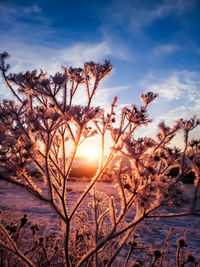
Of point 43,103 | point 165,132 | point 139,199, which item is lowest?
point 139,199

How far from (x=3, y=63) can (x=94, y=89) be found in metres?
1.14

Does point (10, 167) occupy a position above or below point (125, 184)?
above

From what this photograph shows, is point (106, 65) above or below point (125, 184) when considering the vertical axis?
above

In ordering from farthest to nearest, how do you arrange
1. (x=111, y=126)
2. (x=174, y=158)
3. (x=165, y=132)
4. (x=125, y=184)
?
(x=111, y=126) < (x=165, y=132) < (x=174, y=158) < (x=125, y=184)

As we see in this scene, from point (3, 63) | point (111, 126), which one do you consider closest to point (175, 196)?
point (111, 126)

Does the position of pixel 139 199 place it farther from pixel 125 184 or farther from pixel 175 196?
pixel 175 196

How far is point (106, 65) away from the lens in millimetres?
2547

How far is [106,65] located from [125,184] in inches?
63.3

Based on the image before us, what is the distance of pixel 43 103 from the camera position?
2480 millimetres

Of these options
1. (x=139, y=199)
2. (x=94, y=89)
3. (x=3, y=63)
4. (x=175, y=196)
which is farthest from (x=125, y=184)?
(x=3, y=63)

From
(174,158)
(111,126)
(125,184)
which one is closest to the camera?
(125,184)

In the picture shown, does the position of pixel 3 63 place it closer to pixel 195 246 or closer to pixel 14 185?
pixel 14 185

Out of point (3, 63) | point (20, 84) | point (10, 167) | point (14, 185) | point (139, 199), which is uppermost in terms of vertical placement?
point (3, 63)

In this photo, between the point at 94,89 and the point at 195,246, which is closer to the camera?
the point at 94,89
